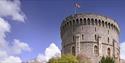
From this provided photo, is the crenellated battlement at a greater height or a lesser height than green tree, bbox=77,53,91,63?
greater

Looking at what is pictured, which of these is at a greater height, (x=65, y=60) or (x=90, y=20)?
(x=90, y=20)

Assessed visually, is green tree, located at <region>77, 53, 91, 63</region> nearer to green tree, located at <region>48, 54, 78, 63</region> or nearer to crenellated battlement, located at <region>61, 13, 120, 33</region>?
green tree, located at <region>48, 54, 78, 63</region>

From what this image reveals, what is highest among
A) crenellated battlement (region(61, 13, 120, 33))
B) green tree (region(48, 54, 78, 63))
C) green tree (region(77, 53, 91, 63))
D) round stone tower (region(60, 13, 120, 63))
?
crenellated battlement (region(61, 13, 120, 33))

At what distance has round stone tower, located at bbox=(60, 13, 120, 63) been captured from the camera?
7288cm

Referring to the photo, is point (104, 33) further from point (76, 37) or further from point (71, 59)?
point (71, 59)

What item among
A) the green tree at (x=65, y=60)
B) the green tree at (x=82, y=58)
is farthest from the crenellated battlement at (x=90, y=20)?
the green tree at (x=65, y=60)

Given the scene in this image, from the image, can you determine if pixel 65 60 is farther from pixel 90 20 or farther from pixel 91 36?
pixel 90 20

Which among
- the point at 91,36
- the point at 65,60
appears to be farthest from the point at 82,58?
the point at 65,60

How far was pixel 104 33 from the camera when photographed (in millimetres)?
74250

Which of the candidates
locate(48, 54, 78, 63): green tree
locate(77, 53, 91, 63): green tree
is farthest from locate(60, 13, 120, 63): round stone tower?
locate(48, 54, 78, 63): green tree

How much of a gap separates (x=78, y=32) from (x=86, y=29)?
1.73 meters

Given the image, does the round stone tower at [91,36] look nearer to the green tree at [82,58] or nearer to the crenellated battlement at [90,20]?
the crenellated battlement at [90,20]

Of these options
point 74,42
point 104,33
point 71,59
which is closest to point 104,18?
point 104,33

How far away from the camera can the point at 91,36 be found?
73.2 meters
